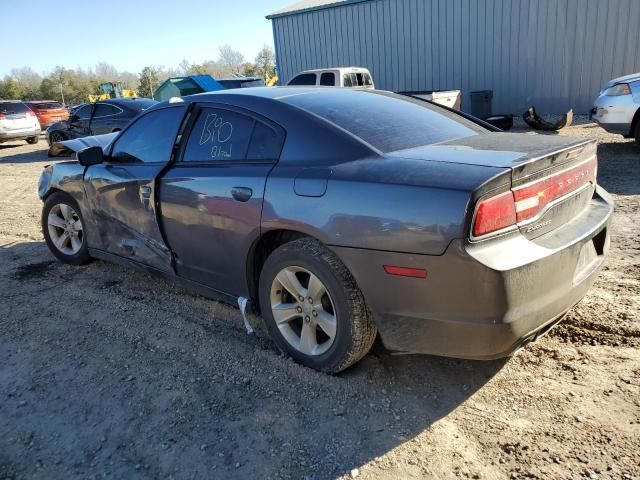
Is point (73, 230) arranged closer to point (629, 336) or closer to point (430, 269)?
point (430, 269)

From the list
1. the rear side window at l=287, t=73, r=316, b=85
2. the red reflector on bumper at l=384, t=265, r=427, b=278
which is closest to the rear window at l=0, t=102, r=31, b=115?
the rear side window at l=287, t=73, r=316, b=85

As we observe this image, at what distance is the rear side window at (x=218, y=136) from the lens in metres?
3.25

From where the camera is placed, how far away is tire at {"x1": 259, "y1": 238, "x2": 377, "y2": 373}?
2.65 m

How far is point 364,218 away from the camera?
2.48 metres

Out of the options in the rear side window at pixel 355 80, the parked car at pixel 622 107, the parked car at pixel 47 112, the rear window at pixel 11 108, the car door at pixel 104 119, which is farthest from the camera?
the parked car at pixel 47 112

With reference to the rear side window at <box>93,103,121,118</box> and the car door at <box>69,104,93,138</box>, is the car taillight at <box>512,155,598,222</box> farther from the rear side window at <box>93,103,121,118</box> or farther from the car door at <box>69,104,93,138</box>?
the car door at <box>69,104,93,138</box>

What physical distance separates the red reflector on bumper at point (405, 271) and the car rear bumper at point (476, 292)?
2 cm

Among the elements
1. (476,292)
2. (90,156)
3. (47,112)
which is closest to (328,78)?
(90,156)

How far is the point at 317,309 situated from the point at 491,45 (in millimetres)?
16836

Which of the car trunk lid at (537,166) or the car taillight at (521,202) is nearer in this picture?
the car taillight at (521,202)

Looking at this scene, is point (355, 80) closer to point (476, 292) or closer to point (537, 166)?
point (537, 166)

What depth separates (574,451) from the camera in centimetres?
225

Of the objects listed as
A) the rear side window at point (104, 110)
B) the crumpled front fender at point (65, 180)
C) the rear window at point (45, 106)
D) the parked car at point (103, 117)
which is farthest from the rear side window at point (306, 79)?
the rear window at point (45, 106)

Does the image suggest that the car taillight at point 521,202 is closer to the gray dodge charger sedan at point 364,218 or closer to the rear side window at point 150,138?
the gray dodge charger sedan at point 364,218
